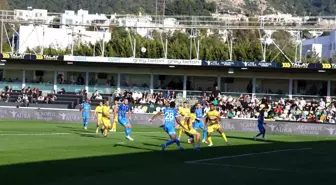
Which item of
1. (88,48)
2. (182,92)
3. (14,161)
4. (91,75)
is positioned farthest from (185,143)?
(88,48)

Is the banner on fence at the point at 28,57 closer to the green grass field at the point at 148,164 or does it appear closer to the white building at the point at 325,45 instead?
the green grass field at the point at 148,164

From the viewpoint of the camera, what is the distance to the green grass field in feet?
56.1

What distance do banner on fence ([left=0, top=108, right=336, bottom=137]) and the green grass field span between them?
16.8 m

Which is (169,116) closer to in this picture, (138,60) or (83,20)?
(138,60)

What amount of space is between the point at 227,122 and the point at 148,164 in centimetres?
2923

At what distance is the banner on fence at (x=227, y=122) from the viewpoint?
47.3 meters

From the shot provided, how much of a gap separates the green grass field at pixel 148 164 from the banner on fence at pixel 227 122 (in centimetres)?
1680

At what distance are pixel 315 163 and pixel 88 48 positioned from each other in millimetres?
67455

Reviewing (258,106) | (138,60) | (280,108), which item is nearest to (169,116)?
(280,108)

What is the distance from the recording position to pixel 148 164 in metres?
20.9

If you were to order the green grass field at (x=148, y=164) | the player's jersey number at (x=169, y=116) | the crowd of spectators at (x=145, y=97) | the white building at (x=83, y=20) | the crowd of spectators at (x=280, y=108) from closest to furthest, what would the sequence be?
the green grass field at (x=148, y=164) < the player's jersey number at (x=169, y=116) < the crowd of spectators at (x=280, y=108) < the crowd of spectators at (x=145, y=97) < the white building at (x=83, y=20)

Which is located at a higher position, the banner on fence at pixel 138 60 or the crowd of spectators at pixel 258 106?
the banner on fence at pixel 138 60

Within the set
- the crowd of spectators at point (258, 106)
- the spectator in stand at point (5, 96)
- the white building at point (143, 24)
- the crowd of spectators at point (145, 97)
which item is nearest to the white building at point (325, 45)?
the white building at point (143, 24)

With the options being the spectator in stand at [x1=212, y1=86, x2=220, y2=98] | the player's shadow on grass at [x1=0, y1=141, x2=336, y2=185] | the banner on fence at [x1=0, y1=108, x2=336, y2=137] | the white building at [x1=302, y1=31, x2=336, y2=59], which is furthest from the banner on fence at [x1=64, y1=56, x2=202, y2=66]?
the white building at [x1=302, y1=31, x2=336, y2=59]
